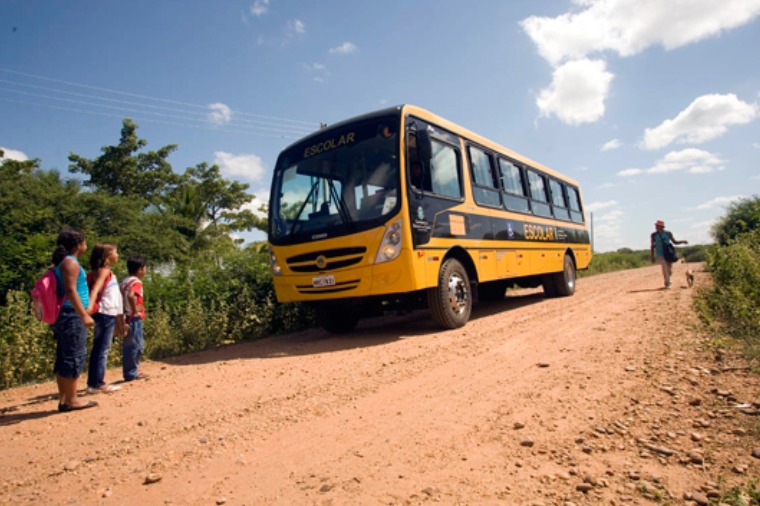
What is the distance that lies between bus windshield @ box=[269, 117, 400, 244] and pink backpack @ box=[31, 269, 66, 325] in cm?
316

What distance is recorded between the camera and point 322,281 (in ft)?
20.4

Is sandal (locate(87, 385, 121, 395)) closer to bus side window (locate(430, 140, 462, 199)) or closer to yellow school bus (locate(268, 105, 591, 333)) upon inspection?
Answer: yellow school bus (locate(268, 105, 591, 333))

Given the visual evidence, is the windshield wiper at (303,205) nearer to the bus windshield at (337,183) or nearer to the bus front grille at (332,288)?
the bus windshield at (337,183)

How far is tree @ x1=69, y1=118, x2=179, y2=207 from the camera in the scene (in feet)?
75.4

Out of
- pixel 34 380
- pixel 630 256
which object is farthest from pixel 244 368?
pixel 630 256

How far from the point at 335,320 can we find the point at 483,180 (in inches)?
140

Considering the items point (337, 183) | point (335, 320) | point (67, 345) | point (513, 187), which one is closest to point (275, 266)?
point (335, 320)

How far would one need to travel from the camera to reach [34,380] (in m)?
5.25

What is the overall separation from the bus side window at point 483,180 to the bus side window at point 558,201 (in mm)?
3826

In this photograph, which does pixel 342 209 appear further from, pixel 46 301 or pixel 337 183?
pixel 46 301

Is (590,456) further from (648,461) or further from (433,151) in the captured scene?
(433,151)

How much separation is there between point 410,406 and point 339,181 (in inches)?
153

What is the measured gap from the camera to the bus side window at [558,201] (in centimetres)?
1150

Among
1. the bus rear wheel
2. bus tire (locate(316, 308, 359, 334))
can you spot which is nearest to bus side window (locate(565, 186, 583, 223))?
the bus rear wheel
